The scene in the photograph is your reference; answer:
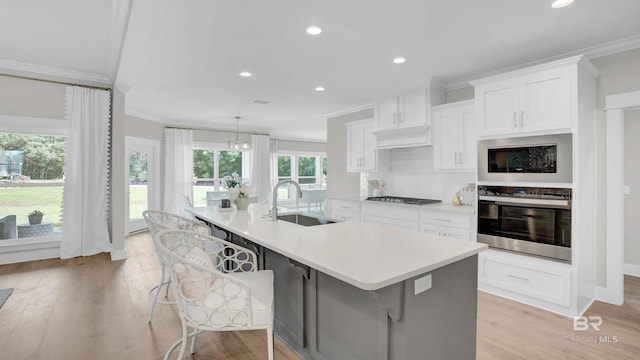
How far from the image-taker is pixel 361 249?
168 cm

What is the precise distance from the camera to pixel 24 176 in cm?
421

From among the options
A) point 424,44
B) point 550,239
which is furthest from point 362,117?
point 550,239

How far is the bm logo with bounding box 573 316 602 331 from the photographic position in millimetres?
2520

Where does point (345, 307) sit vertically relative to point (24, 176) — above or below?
below

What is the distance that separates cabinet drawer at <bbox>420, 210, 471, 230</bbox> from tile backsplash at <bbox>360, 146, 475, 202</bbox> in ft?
2.14

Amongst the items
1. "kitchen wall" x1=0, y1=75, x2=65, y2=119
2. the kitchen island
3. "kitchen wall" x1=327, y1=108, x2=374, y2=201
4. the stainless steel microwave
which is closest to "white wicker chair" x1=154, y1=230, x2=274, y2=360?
the kitchen island

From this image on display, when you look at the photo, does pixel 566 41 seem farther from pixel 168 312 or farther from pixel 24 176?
pixel 24 176

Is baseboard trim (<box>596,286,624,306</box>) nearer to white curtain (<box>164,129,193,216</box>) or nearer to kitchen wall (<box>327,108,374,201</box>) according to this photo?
kitchen wall (<box>327,108,374,201</box>)

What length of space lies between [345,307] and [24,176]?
4.87 meters

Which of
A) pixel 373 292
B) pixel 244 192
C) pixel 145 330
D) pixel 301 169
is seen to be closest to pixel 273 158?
pixel 301 169

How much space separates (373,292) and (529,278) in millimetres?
2380

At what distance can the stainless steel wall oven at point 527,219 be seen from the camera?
8.99 ft

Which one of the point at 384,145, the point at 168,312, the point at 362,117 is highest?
the point at 362,117

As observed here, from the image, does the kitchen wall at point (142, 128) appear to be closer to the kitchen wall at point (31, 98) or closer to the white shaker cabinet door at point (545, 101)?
the kitchen wall at point (31, 98)
